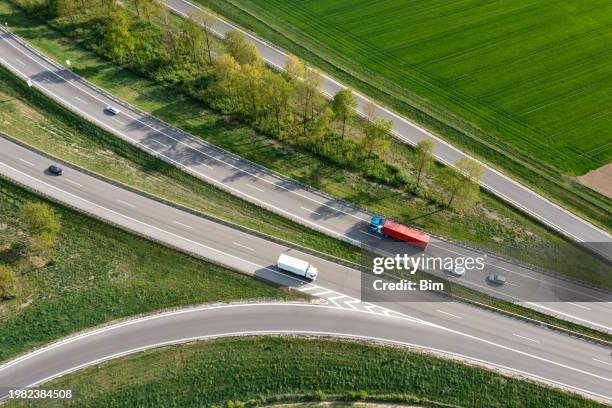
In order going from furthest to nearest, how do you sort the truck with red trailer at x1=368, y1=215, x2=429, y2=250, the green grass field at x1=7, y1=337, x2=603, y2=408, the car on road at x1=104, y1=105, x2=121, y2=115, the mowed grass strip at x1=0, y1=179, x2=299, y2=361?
the car on road at x1=104, y1=105, x2=121, y2=115
the truck with red trailer at x1=368, y1=215, x2=429, y2=250
the mowed grass strip at x1=0, y1=179, x2=299, y2=361
the green grass field at x1=7, y1=337, x2=603, y2=408

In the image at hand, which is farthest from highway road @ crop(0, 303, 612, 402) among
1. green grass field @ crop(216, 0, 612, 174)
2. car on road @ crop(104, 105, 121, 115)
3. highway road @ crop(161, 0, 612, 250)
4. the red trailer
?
car on road @ crop(104, 105, 121, 115)

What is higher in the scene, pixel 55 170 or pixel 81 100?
pixel 81 100

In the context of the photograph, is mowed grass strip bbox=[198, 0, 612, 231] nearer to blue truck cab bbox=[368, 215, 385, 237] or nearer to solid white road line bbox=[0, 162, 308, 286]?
blue truck cab bbox=[368, 215, 385, 237]

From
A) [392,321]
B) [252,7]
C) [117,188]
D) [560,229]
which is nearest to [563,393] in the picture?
[392,321]

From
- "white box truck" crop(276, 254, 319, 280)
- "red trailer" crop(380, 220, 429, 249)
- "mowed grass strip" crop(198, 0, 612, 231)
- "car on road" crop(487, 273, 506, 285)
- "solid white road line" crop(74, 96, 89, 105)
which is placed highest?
"mowed grass strip" crop(198, 0, 612, 231)

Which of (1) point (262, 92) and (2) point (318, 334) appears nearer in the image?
(2) point (318, 334)

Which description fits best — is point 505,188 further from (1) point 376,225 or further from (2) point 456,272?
(1) point 376,225

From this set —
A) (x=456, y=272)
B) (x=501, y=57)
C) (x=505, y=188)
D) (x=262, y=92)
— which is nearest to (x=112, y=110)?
(x=262, y=92)
